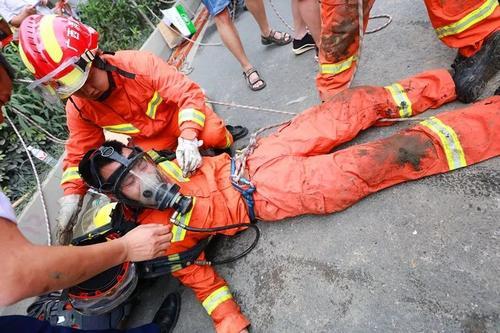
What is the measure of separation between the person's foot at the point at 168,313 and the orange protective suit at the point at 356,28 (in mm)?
1699

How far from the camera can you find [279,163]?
2.19 metres

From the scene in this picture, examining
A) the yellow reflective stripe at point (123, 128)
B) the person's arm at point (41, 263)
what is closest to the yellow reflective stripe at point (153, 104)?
the yellow reflective stripe at point (123, 128)

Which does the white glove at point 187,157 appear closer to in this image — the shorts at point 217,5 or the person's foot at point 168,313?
the person's foot at point 168,313

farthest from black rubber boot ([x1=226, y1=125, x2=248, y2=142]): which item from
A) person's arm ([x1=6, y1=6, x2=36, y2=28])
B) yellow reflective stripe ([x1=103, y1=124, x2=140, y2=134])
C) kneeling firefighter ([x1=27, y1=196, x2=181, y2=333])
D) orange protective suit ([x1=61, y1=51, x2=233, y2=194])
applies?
person's arm ([x1=6, y1=6, x2=36, y2=28])

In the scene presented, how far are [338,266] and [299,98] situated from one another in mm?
1650

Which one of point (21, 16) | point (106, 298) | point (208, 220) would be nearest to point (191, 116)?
point (208, 220)

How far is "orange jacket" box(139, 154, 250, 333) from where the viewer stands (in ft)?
6.51

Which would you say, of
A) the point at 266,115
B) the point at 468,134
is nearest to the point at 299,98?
the point at 266,115

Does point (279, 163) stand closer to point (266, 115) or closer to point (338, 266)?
point (338, 266)

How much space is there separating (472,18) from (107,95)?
2.35m

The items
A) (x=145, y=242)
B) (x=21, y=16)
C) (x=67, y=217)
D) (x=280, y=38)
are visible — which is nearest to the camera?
(x=145, y=242)

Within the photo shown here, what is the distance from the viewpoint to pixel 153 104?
103 inches

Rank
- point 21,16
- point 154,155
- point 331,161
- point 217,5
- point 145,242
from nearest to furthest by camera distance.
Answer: point 145,242
point 331,161
point 154,155
point 217,5
point 21,16

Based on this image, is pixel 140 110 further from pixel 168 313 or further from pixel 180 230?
pixel 168 313
